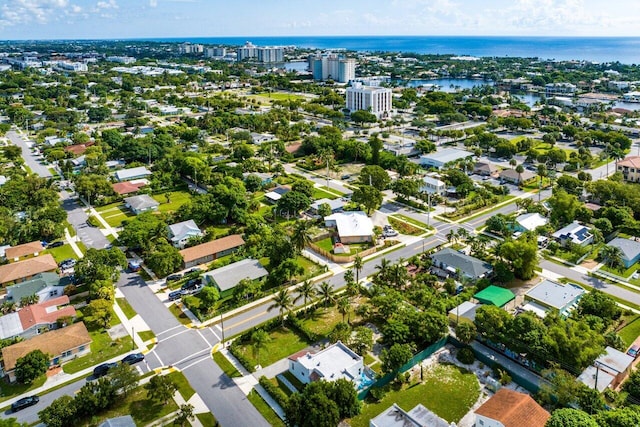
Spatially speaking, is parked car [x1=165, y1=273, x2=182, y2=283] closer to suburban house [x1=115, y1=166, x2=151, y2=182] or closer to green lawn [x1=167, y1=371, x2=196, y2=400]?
green lawn [x1=167, y1=371, x2=196, y2=400]

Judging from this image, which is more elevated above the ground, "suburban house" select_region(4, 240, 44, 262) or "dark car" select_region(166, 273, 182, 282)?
"suburban house" select_region(4, 240, 44, 262)

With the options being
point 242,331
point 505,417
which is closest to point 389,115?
point 242,331

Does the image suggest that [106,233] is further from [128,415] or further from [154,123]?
[154,123]

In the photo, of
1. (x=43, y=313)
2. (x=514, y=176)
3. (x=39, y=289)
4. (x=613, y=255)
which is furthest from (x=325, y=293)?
(x=514, y=176)

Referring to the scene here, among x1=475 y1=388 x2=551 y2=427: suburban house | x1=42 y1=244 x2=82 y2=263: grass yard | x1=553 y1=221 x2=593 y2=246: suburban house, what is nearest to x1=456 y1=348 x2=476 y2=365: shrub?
x1=475 y1=388 x2=551 y2=427: suburban house

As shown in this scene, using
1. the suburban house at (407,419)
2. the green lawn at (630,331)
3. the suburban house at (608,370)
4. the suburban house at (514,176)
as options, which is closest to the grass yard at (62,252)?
the suburban house at (407,419)

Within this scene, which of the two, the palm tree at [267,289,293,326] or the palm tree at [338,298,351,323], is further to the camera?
the palm tree at [338,298,351,323]

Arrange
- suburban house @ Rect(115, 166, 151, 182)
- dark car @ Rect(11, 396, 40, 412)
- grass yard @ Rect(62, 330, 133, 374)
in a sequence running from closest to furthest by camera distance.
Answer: dark car @ Rect(11, 396, 40, 412), grass yard @ Rect(62, 330, 133, 374), suburban house @ Rect(115, 166, 151, 182)
